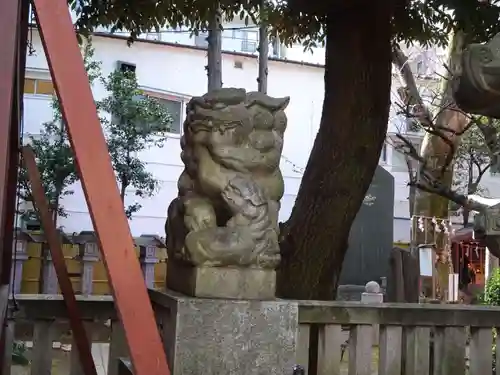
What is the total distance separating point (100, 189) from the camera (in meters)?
1.71

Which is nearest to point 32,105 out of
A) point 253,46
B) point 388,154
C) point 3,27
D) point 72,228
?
point 72,228

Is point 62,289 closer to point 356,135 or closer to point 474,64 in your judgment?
point 474,64

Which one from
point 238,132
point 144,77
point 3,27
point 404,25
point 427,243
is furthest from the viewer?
point 144,77

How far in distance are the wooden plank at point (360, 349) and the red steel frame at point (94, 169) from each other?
176 cm

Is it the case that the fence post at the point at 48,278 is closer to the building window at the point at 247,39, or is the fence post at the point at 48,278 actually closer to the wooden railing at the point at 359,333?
the wooden railing at the point at 359,333

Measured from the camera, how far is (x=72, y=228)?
12727mm

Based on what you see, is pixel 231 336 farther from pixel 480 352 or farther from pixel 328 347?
pixel 480 352

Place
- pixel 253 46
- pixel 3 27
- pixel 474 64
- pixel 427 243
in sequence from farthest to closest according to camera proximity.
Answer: pixel 253 46 → pixel 427 243 → pixel 474 64 → pixel 3 27

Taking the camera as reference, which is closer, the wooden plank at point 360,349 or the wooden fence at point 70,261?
the wooden plank at point 360,349

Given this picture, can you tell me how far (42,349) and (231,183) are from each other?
1.42 meters

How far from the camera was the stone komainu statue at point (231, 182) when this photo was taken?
2385mm

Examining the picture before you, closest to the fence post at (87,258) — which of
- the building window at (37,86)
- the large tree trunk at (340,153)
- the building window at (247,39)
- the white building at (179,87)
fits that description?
the white building at (179,87)

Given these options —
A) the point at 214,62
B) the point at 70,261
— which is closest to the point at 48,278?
the point at 70,261

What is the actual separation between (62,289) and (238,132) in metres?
1.19
